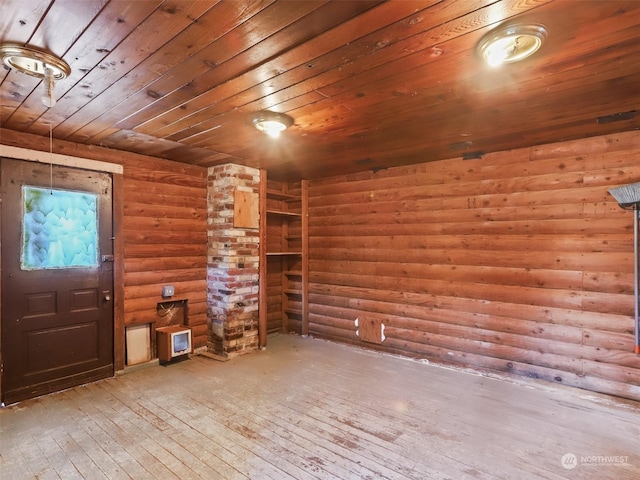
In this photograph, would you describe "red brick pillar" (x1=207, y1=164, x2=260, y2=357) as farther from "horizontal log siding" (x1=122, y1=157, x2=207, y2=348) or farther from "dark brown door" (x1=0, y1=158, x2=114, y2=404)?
"dark brown door" (x1=0, y1=158, x2=114, y2=404)

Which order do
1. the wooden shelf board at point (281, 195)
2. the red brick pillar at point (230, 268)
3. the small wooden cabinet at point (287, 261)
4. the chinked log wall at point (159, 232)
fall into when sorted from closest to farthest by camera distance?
the chinked log wall at point (159, 232) < the red brick pillar at point (230, 268) < the wooden shelf board at point (281, 195) < the small wooden cabinet at point (287, 261)

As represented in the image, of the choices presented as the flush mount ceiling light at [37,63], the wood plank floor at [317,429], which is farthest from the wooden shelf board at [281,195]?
the flush mount ceiling light at [37,63]

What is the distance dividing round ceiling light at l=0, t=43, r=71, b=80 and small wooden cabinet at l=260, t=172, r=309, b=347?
329cm

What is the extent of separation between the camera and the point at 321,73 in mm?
1941

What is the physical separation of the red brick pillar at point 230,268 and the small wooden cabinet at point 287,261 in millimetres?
822

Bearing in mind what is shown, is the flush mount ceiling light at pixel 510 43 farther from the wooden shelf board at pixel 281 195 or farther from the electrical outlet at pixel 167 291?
the electrical outlet at pixel 167 291

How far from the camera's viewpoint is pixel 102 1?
1393 mm

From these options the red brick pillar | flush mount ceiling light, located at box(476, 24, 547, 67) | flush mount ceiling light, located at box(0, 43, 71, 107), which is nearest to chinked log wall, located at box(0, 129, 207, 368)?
the red brick pillar

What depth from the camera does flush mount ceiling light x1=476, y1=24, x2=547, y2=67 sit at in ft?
5.04

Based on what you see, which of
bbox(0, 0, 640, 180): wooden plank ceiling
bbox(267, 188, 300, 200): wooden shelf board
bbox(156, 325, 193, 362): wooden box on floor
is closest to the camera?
bbox(0, 0, 640, 180): wooden plank ceiling

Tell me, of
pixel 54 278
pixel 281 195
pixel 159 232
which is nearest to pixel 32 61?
pixel 54 278

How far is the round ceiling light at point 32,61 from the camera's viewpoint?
1685 mm

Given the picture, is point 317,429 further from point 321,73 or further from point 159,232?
point 159,232

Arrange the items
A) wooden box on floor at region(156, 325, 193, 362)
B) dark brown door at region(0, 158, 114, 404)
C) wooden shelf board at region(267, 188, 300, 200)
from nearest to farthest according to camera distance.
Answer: dark brown door at region(0, 158, 114, 404), wooden box on floor at region(156, 325, 193, 362), wooden shelf board at region(267, 188, 300, 200)
